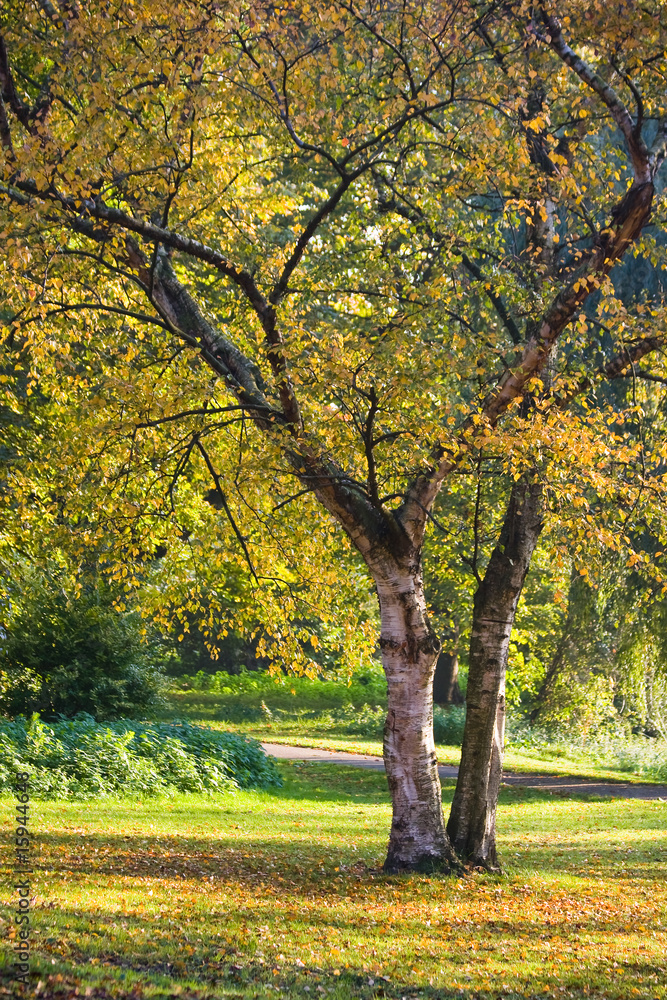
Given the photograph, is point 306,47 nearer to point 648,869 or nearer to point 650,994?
point 650,994

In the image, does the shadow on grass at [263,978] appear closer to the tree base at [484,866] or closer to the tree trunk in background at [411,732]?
the tree trunk in background at [411,732]

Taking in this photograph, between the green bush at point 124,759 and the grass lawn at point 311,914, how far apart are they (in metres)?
0.64

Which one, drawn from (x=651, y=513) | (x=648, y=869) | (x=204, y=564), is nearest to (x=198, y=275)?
(x=204, y=564)

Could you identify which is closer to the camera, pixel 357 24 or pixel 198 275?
pixel 357 24

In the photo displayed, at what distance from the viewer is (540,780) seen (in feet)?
68.1

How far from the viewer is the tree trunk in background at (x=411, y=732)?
349 inches

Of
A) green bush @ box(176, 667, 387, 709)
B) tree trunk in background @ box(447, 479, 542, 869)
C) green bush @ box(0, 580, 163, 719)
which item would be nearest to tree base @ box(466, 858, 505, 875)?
tree trunk in background @ box(447, 479, 542, 869)

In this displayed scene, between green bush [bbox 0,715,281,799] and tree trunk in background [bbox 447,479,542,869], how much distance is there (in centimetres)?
589

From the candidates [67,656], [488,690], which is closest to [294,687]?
[67,656]

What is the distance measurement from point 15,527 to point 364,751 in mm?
13749

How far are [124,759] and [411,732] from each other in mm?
6414

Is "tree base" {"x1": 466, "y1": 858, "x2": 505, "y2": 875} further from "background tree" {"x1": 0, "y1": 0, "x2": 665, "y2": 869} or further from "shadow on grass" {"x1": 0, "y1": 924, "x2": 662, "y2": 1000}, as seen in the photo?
"shadow on grass" {"x1": 0, "y1": 924, "x2": 662, "y2": 1000}

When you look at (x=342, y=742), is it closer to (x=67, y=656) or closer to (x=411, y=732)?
(x=67, y=656)

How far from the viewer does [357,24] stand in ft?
27.1
